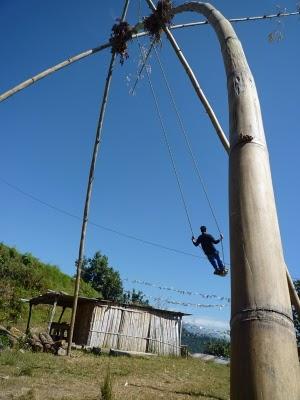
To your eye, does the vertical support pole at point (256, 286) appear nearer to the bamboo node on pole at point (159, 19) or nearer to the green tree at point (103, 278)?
the bamboo node on pole at point (159, 19)

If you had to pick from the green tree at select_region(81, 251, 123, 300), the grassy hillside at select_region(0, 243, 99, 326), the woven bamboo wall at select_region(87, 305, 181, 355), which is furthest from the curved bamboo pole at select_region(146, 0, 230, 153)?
the green tree at select_region(81, 251, 123, 300)

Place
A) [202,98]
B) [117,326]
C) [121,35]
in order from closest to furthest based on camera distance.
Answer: [202,98] < [121,35] < [117,326]

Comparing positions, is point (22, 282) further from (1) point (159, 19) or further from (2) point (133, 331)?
(1) point (159, 19)

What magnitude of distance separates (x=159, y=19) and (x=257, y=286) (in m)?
3.42

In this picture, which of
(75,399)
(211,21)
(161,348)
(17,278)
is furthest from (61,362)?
(17,278)

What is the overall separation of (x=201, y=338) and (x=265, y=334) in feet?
560

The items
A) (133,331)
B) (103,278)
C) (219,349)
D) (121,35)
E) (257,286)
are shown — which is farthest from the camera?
(103,278)

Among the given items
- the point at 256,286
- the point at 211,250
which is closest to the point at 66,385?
the point at 211,250

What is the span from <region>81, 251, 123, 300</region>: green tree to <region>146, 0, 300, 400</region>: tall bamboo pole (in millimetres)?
57523

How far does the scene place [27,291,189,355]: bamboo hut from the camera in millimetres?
20875

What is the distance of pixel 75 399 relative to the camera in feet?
21.3

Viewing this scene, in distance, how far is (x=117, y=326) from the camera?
2198cm

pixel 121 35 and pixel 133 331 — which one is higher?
pixel 121 35

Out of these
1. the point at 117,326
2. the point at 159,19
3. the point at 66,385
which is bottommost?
the point at 66,385
